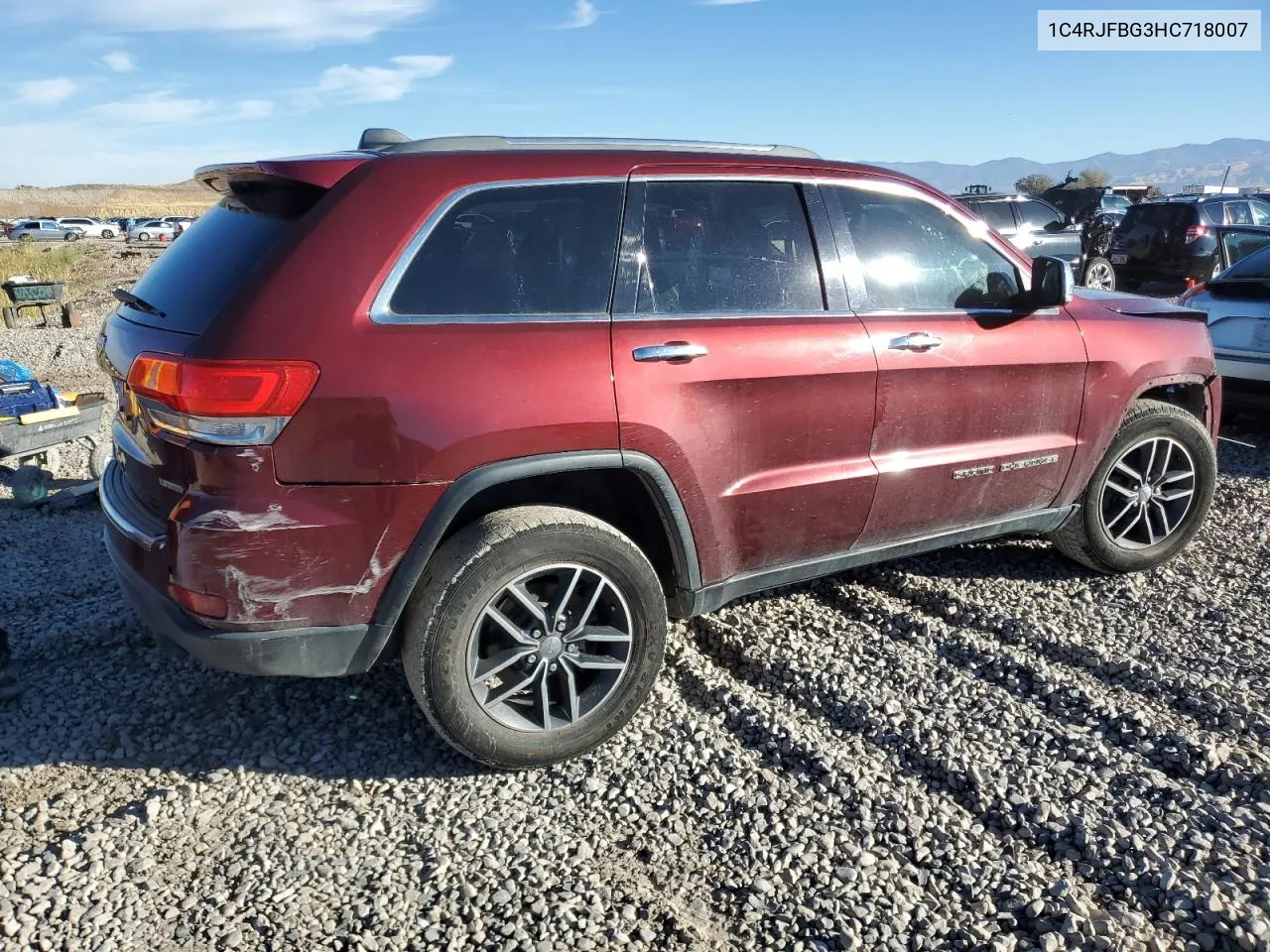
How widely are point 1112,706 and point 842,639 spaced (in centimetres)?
100

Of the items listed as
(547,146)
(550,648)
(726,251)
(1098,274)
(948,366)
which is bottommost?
(550,648)

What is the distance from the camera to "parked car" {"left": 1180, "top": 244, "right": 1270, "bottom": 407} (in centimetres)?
684

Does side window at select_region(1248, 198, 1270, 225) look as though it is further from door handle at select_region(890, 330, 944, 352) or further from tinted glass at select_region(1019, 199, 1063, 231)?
door handle at select_region(890, 330, 944, 352)

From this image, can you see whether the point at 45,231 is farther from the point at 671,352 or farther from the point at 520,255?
the point at 671,352

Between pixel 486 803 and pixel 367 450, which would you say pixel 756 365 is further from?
pixel 486 803

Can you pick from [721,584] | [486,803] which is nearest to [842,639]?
[721,584]

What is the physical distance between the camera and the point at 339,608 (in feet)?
9.05

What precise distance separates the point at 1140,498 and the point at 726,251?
100 inches

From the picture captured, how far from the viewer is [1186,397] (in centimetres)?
476

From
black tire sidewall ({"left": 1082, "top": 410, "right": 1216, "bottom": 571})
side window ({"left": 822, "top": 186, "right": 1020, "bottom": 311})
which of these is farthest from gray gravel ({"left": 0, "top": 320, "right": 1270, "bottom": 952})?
side window ({"left": 822, "top": 186, "right": 1020, "bottom": 311})

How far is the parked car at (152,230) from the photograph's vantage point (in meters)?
44.1

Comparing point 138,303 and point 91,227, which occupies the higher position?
point 91,227

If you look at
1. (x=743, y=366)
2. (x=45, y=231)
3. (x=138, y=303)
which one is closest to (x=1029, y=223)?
(x=743, y=366)

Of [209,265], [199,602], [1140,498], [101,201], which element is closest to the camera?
[199,602]
